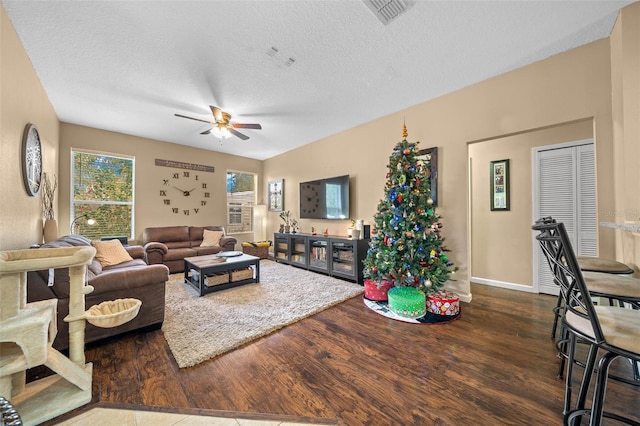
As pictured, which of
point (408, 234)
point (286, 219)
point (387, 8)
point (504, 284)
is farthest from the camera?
point (286, 219)

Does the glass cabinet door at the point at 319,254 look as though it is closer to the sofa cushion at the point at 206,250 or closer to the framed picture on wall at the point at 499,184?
the sofa cushion at the point at 206,250

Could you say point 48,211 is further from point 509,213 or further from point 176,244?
point 509,213

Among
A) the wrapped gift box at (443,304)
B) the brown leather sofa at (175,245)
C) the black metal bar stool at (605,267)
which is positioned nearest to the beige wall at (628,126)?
the black metal bar stool at (605,267)

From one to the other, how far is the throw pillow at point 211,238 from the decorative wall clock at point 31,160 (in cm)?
260

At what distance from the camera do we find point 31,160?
2.44 metres

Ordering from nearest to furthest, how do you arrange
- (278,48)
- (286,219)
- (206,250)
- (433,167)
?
(278,48) → (433,167) → (206,250) → (286,219)

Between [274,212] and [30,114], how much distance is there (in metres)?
4.32

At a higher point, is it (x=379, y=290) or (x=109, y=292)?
(x=109, y=292)

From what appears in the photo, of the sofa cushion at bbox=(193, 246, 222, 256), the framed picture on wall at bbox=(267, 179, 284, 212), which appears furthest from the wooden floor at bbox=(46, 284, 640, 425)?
the framed picture on wall at bbox=(267, 179, 284, 212)

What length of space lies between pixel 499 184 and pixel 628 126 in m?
1.76

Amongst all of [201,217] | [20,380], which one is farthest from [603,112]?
[201,217]

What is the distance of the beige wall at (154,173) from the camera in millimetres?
4105

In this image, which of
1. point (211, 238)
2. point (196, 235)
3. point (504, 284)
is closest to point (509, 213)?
point (504, 284)

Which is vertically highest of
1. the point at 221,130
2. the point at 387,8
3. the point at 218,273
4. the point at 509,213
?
the point at 387,8
